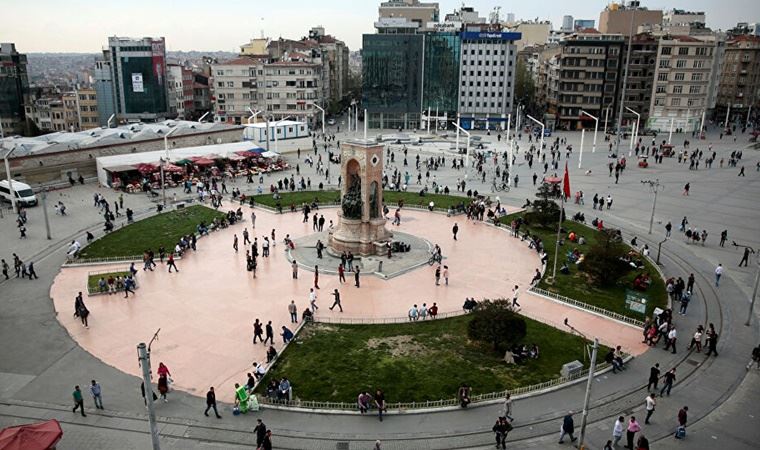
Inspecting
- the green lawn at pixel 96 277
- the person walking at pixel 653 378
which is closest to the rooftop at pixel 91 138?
the green lawn at pixel 96 277

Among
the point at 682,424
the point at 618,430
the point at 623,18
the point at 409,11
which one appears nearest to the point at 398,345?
the point at 618,430

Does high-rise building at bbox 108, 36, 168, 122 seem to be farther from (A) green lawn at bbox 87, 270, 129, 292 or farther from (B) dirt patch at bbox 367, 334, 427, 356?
(B) dirt patch at bbox 367, 334, 427, 356

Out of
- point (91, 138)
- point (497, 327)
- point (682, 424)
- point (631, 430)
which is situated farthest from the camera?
point (91, 138)

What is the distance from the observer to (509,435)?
57.9 ft

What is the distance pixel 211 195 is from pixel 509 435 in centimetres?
3295

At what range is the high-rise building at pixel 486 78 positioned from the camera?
96688 millimetres

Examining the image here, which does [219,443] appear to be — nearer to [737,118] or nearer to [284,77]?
[284,77]

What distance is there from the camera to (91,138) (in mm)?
56031

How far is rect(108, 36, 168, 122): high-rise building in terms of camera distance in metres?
95.8

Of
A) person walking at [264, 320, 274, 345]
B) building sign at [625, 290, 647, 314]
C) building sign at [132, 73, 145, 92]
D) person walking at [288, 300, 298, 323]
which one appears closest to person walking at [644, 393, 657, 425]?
building sign at [625, 290, 647, 314]

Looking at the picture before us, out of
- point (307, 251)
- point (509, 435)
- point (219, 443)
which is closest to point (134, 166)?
point (307, 251)

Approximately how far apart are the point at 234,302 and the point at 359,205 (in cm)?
969

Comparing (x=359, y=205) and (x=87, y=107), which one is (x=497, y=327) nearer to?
(x=359, y=205)

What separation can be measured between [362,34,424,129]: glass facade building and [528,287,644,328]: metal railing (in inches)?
2953
